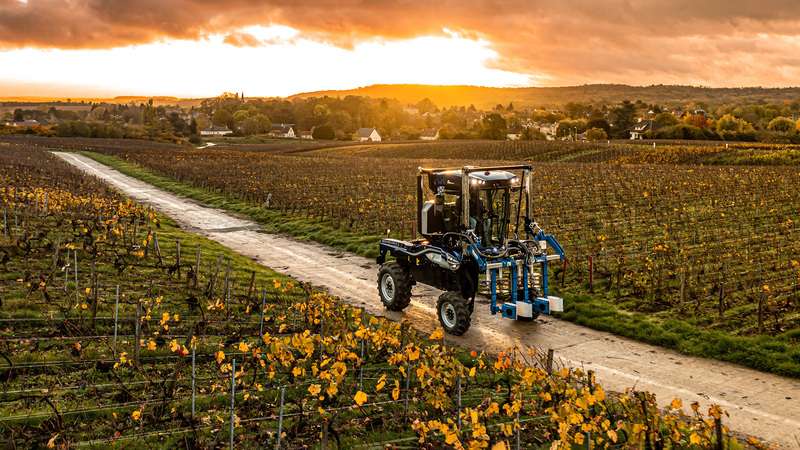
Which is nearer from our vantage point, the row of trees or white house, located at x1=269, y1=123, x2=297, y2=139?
the row of trees

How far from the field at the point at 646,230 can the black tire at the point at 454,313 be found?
310 centimetres

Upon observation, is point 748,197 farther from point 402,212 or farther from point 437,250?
point 437,250

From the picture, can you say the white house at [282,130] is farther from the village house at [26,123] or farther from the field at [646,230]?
the field at [646,230]

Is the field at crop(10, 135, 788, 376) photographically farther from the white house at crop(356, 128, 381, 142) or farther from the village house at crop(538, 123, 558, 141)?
the white house at crop(356, 128, 381, 142)

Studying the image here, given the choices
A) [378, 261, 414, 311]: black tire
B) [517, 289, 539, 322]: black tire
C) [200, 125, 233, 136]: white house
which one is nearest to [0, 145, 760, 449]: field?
[517, 289, 539, 322]: black tire

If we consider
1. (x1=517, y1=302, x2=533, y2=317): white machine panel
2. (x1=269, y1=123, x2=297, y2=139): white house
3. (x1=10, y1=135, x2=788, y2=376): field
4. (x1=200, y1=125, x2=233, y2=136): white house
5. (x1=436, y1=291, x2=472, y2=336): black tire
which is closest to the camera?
(x1=517, y1=302, x2=533, y2=317): white machine panel

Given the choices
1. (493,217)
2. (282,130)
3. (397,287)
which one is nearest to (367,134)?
(282,130)

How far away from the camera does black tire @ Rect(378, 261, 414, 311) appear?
52.0 ft

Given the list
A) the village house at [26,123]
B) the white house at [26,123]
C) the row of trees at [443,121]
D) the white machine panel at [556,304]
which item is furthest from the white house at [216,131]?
the white machine panel at [556,304]

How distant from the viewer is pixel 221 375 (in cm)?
1060

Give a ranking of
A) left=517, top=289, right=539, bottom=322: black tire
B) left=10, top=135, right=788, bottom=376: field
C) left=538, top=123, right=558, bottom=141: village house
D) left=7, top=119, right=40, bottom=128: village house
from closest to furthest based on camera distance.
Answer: left=10, top=135, right=788, bottom=376: field
left=517, top=289, right=539, bottom=322: black tire
left=538, top=123, right=558, bottom=141: village house
left=7, top=119, right=40, bottom=128: village house

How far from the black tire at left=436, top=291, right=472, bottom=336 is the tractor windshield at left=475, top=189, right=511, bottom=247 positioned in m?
1.35

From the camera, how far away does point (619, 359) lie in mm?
12820

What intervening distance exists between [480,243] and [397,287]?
8.78ft
